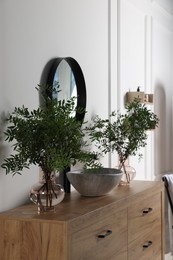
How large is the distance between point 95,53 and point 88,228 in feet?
5.10

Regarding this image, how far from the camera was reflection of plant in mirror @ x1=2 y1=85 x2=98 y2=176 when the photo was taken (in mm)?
2357

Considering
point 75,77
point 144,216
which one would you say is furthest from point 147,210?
point 75,77

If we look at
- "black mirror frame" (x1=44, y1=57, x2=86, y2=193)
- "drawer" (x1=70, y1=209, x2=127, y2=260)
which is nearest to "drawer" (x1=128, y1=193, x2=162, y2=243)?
"drawer" (x1=70, y1=209, x2=127, y2=260)

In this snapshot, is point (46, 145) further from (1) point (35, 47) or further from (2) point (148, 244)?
(2) point (148, 244)

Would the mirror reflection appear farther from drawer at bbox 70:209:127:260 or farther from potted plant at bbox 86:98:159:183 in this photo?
drawer at bbox 70:209:127:260

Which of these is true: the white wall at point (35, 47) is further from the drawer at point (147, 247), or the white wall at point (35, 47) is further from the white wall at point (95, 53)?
the drawer at point (147, 247)

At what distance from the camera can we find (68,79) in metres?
3.19

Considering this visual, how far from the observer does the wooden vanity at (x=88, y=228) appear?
7.52 feet

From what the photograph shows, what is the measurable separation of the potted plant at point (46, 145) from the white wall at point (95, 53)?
0.48 ft

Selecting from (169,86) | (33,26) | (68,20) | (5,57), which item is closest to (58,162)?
(5,57)

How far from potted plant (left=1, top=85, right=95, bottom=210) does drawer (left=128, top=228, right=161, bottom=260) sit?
0.84 meters

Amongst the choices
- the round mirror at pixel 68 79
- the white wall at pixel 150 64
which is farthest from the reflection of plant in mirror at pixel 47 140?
the white wall at pixel 150 64

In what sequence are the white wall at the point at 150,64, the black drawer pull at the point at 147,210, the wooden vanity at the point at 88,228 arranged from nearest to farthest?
the wooden vanity at the point at 88,228 < the black drawer pull at the point at 147,210 < the white wall at the point at 150,64

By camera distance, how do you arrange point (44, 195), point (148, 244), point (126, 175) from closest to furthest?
point (44, 195), point (148, 244), point (126, 175)
